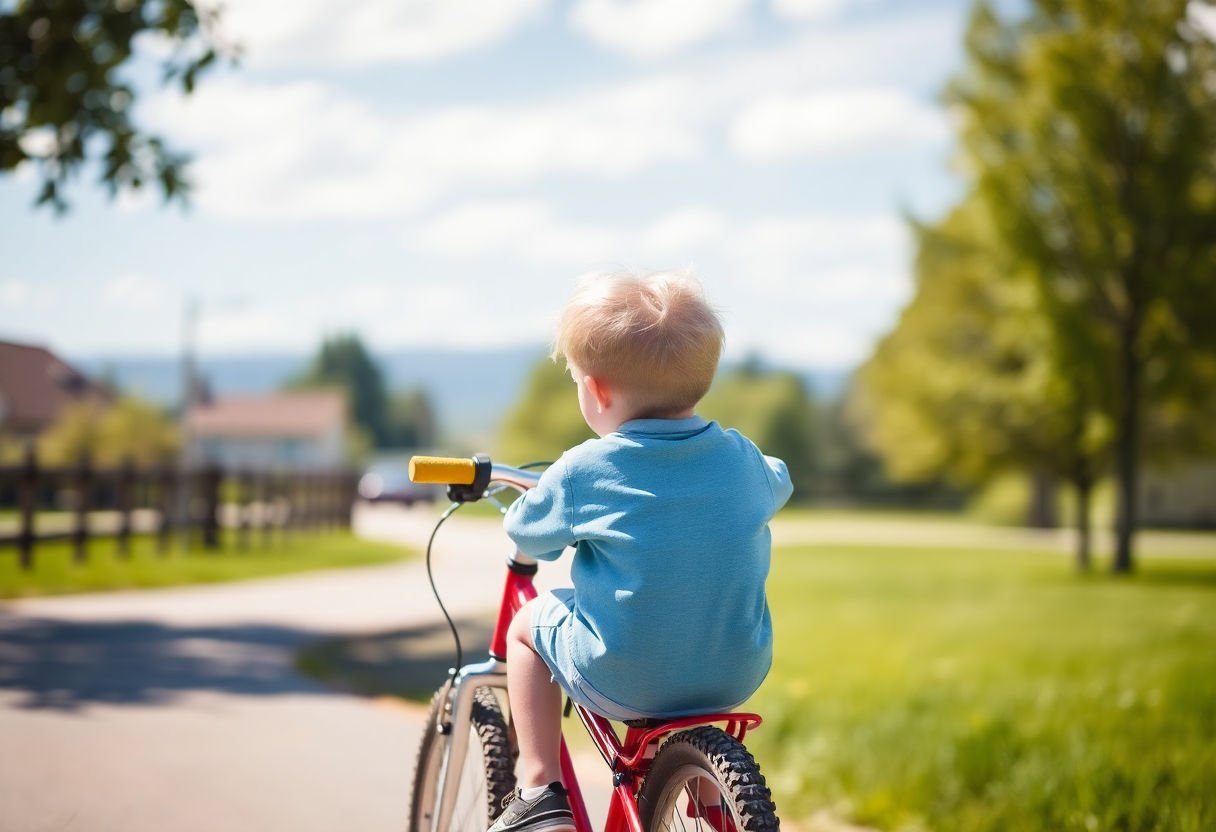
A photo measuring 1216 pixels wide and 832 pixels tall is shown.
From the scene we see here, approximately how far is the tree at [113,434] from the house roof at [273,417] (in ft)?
163

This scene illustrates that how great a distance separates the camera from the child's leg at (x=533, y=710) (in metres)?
2.48

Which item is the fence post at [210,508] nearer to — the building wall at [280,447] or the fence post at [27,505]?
the fence post at [27,505]

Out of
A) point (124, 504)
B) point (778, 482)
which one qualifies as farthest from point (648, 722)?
point (124, 504)

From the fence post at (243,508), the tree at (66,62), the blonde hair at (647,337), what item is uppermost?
the tree at (66,62)

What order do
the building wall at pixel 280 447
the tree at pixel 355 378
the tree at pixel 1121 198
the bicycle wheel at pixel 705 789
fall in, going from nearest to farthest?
1. the bicycle wheel at pixel 705 789
2. the tree at pixel 1121 198
3. the building wall at pixel 280 447
4. the tree at pixel 355 378

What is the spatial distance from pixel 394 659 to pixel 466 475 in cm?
661

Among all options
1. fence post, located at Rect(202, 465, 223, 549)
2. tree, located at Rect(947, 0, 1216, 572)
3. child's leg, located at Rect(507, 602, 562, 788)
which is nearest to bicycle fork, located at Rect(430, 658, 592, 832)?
child's leg, located at Rect(507, 602, 562, 788)

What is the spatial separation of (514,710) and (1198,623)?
37.4ft

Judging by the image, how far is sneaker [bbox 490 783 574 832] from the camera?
7.94 feet

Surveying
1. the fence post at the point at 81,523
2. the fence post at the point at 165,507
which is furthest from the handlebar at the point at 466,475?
the fence post at the point at 165,507

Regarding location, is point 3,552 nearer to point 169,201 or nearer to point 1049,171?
point 169,201

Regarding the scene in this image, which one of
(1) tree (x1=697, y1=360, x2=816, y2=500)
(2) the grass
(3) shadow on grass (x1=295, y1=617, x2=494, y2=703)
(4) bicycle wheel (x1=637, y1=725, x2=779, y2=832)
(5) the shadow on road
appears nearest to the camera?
(4) bicycle wheel (x1=637, y1=725, x2=779, y2=832)

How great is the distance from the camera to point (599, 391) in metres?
2.43

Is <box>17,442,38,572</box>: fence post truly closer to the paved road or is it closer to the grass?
the grass
